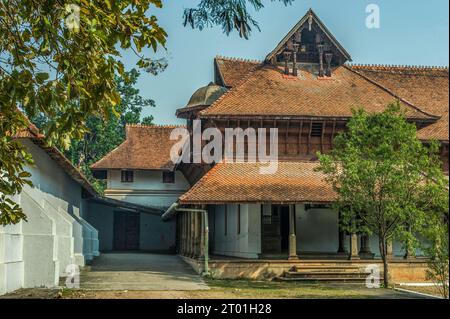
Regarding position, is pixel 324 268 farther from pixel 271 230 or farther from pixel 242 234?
pixel 242 234

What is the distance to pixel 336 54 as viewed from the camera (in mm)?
29609

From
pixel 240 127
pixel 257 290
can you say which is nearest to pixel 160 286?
pixel 257 290

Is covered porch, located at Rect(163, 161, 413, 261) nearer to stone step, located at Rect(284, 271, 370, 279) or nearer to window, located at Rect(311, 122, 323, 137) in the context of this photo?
stone step, located at Rect(284, 271, 370, 279)

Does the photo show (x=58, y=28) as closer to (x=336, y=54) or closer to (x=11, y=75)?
(x=11, y=75)

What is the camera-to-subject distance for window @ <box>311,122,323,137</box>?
2655 cm

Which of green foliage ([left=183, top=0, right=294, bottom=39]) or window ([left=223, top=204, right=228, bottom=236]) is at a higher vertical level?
green foliage ([left=183, top=0, right=294, bottom=39])

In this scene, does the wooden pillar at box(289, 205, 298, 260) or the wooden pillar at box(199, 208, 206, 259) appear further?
the wooden pillar at box(289, 205, 298, 260)

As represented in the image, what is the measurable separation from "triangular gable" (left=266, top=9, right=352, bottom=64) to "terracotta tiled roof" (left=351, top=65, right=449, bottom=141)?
414 centimetres

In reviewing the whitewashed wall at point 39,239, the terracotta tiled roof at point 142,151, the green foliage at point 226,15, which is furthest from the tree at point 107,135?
the green foliage at point 226,15

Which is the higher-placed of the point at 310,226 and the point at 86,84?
the point at 86,84

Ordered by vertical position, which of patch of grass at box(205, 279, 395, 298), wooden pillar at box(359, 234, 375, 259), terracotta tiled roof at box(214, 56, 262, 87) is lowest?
patch of grass at box(205, 279, 395, 298)

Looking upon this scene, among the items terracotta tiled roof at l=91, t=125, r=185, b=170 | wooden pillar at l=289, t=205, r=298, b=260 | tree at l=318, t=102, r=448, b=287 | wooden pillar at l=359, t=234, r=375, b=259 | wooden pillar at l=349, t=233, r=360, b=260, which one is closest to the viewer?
tree at l=318, t=102, r=448, b=287

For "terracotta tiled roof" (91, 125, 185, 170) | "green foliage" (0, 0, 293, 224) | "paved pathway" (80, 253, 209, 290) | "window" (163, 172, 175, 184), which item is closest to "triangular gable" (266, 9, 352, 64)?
"paved pathway" (80, 253, 209, 290)
